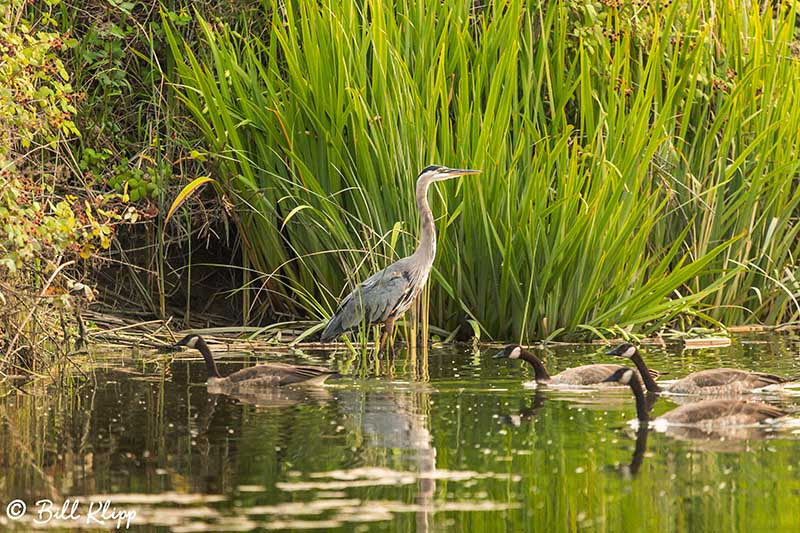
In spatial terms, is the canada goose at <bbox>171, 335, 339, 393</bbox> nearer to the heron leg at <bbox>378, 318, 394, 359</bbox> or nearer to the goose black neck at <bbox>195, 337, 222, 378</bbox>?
the goose black neck at <bbox>195, 337, 222, 378</bbox>

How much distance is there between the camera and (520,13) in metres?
11.9

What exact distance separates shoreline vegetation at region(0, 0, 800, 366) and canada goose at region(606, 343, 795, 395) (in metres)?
2.38

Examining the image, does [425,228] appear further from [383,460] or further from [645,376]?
[383,460]

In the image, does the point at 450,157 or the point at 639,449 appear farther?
the point at 450,157

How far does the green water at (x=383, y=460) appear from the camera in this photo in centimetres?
566

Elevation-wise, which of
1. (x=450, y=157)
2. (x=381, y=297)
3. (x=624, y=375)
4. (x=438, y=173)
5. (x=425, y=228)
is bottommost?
(x=624, y=375)

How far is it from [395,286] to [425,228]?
1.97 feet

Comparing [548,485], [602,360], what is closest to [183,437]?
[548,485]

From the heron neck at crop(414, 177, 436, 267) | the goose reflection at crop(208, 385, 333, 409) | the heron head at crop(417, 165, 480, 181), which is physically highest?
the heron head at crop(417, 165, 480, 181)

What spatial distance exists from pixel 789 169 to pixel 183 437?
292 inches

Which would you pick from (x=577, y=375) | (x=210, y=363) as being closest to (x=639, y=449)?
(x=577, y=375)

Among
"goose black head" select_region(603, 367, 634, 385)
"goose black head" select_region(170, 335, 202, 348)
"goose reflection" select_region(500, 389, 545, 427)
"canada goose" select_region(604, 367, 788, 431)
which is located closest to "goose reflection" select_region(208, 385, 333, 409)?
"goose black head" select_region(170, 335, 202, 348)

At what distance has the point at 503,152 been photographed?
1170cm

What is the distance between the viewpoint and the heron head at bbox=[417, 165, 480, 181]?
1113 centimetres
